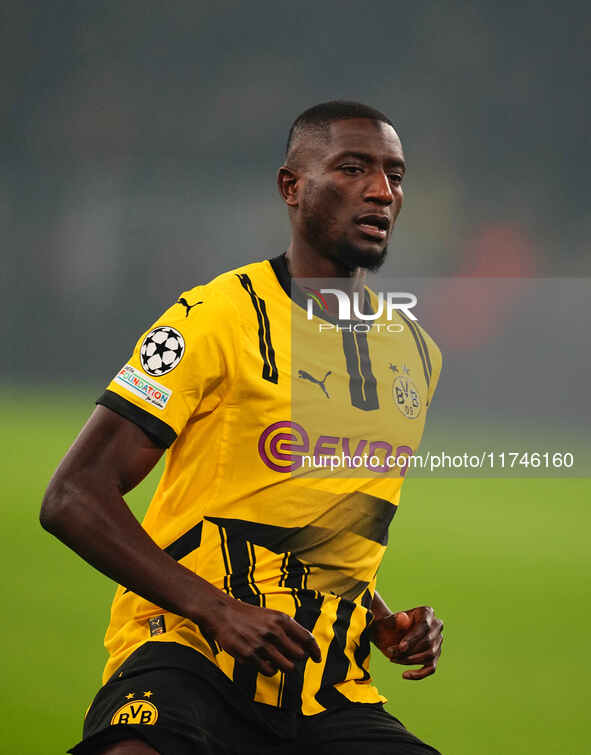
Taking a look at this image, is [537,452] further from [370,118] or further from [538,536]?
[370,118]

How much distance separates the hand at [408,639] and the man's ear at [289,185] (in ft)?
2.49

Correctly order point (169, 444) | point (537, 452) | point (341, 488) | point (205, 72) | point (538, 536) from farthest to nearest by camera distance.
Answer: point (205, 72), point (537, 452), point (538, 536), point (341, 488), point (169, 444)

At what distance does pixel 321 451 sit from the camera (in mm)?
1675

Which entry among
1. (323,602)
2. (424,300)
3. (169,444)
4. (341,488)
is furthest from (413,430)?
(424,300)

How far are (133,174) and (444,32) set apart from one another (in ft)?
11.4

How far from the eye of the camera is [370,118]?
1.83 metres

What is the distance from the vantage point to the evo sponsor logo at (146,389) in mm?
1474

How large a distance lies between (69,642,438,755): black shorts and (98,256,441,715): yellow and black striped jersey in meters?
0.02

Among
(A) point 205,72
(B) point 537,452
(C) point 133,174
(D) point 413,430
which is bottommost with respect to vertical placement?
(D) point 413,430

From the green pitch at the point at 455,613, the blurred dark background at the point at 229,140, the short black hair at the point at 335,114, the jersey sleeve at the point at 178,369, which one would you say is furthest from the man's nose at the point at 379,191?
A: the blurred dark background at the point at 229,140

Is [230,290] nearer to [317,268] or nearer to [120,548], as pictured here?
[317,268]

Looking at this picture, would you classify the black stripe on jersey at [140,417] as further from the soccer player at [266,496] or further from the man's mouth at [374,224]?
the man's mouth at [374,224]

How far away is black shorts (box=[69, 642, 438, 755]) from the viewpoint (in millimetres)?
1362

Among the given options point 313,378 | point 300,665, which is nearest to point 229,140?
point 313,378
